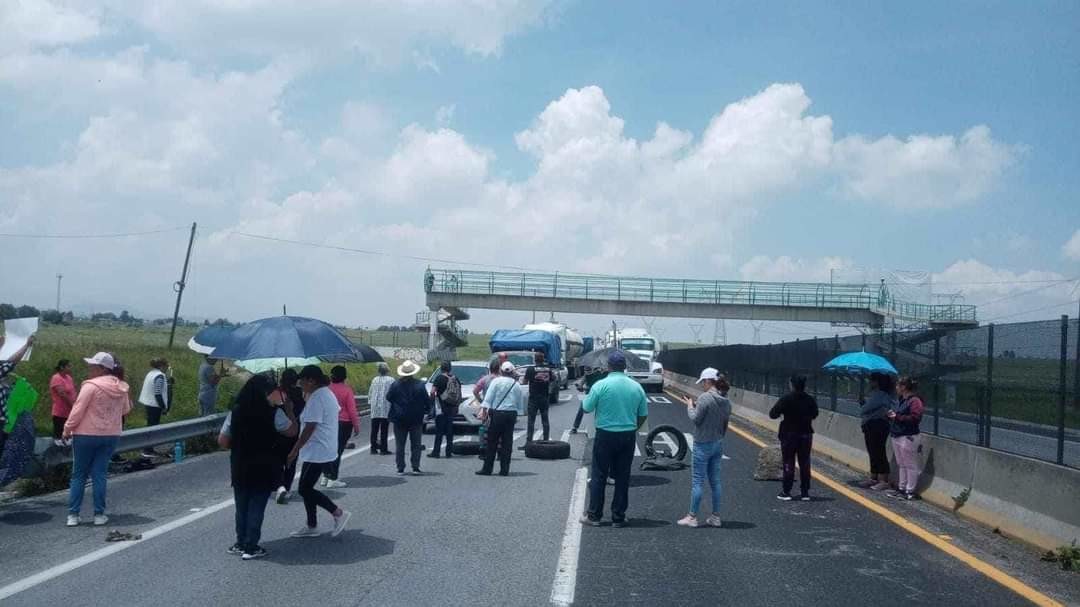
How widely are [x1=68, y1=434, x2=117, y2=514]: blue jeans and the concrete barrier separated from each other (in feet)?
31.8

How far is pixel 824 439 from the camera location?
20.0 metres

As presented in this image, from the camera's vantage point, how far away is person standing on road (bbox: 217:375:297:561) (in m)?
9.38

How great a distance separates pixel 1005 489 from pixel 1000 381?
2.31 metres

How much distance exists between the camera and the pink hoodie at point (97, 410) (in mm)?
10906

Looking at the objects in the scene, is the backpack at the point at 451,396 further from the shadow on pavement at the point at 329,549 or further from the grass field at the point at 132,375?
the grass field at the point at 132,375

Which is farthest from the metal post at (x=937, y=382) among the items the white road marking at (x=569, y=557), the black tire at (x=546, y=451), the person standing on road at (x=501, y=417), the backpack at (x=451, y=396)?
the backpack at (x=451, y=396)

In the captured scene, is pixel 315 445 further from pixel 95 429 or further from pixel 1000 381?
pixel 1000 381

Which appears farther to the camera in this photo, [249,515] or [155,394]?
[155,394]

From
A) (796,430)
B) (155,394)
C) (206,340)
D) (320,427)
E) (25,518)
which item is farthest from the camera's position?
(155,394)

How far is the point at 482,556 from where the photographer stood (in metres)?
9.55

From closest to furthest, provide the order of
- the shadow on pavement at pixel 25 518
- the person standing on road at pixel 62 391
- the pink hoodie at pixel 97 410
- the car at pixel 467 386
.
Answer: the pink hoodie at pixel 97 410
the shadow on pavement at pixel 25 518
the person standing on road at pixel 62 391
the car at pixel 467 386

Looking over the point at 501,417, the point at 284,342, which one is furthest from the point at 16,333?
the point at 501,417

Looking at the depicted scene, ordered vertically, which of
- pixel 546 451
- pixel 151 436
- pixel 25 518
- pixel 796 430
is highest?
pixel 796 430

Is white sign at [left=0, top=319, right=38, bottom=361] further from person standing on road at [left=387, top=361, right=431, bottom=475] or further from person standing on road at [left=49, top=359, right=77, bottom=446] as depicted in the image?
person standing on road at [left=387, top=361, right=431, bottom=475]
